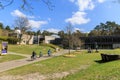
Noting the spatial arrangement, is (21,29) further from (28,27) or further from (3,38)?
(3,38)

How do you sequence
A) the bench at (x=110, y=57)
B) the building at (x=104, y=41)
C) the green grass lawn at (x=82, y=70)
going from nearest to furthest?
the green grass lawn at (x=82, y=70) → the bench at (x=110, y=57) → the building at (x=104, y=41)

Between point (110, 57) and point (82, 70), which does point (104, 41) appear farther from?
point (82, 70)

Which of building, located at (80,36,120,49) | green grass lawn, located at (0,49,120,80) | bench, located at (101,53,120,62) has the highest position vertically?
building, located at (80,36,120,49)

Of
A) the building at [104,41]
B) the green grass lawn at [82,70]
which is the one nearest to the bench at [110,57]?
the green grass lawn at [82,70]

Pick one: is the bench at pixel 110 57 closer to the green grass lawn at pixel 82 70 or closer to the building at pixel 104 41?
the green grass lawn at pixel 82 70

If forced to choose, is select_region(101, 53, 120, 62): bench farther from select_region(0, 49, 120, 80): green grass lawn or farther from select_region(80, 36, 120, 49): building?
select_region(80, 36, 120, 49): building

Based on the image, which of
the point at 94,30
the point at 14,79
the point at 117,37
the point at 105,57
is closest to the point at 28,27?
the point at 117,37

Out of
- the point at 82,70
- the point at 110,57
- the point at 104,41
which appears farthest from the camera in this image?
the point at 104,41

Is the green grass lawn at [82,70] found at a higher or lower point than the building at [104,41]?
lower

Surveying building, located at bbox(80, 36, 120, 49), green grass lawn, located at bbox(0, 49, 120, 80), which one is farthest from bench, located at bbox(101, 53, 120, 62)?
building, located at bbox(80, 36, 120, 49)

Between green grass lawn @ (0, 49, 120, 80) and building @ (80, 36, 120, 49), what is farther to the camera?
building @ (80, 36, 120, 49)

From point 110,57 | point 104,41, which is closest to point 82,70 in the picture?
point 110,57

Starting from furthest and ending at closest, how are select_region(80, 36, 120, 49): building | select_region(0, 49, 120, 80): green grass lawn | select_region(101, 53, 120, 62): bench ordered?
select_region(80, 36, 120, 49): building < select_region(101, 53, 120, 62): bench < select_region(0, 49, 120, 80): green grass lawn

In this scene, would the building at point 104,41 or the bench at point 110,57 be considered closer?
the bench at point 110,57
